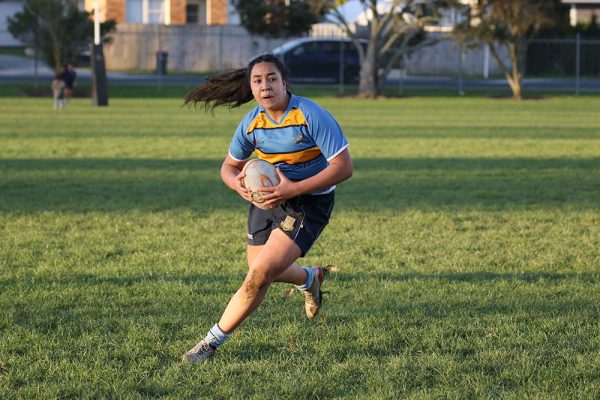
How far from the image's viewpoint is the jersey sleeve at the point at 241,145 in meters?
6.36

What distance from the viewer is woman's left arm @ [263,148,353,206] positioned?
5996 mm

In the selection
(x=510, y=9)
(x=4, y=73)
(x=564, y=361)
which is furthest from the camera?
(x=4, y=73)

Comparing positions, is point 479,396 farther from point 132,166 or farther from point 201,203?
point 132,166

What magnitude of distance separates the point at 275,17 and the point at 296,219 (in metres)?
43.3

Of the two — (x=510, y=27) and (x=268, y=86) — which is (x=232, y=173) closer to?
→ (x=268, y=86)

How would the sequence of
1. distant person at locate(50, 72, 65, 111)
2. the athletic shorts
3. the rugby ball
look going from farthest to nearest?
distant person at locate(50, 72, 65, 111) < the athletic shorts < the rugby ball

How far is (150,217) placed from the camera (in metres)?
11.9

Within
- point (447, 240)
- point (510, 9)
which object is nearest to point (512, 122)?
point (510, 9)

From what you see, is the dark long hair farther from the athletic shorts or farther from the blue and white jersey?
the athletic shorts

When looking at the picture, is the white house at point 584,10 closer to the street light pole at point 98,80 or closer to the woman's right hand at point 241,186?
the street light pole at point 98,80

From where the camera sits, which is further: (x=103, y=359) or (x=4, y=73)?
(x=4, y=73)

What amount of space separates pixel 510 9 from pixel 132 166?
25.9m

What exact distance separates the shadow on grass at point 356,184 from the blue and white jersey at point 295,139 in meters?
6.25

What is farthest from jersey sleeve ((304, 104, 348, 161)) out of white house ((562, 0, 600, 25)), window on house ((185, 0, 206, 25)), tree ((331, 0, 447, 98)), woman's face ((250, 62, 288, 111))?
white house ((562, 0, 600, 25))
